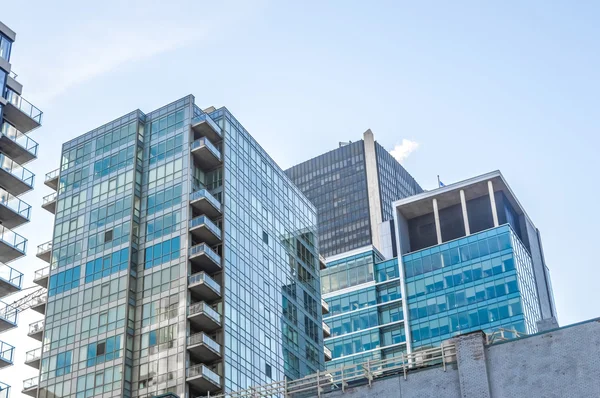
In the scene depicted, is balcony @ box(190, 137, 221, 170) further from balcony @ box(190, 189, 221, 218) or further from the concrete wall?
the concrete wall

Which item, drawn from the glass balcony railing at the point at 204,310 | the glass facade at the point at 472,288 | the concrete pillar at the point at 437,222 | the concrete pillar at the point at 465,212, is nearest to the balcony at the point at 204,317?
the glass balcony railing at the point at 204,310

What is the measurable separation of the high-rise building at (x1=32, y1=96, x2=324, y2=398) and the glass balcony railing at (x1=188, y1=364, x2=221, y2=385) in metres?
0.12

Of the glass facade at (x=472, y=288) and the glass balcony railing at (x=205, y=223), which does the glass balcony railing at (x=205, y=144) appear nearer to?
the glass balcony railing at (x=205, y=223)

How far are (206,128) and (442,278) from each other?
185 feet

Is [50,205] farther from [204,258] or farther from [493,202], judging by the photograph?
[493,202]

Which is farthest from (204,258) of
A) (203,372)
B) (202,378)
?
(202,378)

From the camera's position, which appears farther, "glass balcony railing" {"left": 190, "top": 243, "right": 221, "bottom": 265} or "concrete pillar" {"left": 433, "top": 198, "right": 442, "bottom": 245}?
"concrete pillar" {"left": 433, "top": 198, "right": 442, "bottom": 245}

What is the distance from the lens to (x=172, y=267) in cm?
8388

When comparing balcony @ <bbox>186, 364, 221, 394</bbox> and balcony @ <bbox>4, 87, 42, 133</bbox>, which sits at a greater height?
balcony @ <bbox>4, 87, 42, 133</bbox>

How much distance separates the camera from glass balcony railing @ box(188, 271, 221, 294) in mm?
81562

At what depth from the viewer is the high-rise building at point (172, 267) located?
80812 millimetres

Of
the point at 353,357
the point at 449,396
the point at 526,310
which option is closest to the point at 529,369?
the point at 449,396

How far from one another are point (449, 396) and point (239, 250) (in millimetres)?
50647

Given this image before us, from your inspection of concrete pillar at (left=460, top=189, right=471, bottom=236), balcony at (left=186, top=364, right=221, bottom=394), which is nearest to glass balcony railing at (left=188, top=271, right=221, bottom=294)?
A: balcony at (left=186, top=364, right=221, bottom=394)
